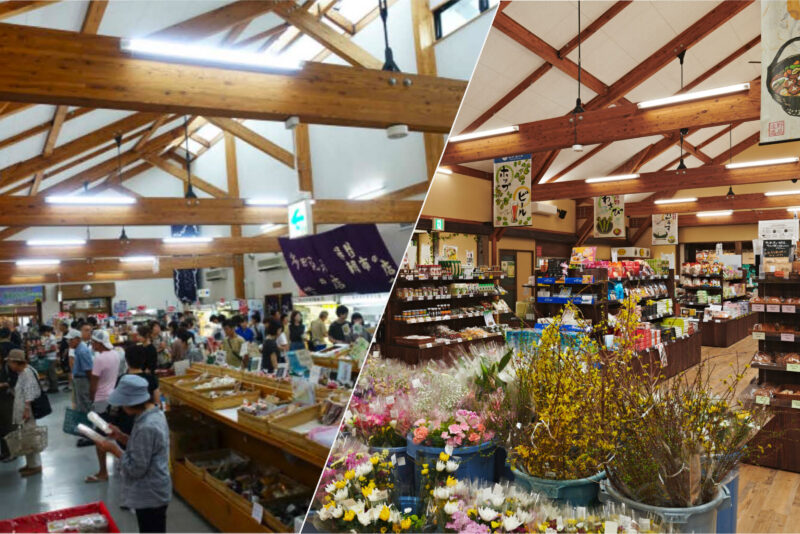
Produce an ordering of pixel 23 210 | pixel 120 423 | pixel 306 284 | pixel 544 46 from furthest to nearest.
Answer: pixel 306 284, pixel 23 210, pixel 544 46, pixel 120 423

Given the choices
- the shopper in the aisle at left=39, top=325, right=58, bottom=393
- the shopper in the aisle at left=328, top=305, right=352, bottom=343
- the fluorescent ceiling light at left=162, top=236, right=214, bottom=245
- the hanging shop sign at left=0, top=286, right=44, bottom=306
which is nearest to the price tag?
the shopper in the aisle at left=328, top=305, right=352, bottom=343

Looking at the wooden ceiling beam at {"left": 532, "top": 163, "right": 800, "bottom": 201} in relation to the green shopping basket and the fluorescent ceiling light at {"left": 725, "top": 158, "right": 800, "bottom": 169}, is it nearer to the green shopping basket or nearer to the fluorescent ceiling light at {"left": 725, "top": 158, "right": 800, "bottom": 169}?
the fluorescent ceiling light at {"left": 725, "top": 158, "right": 800, "bottom": 169}

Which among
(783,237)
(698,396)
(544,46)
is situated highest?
(544,46)

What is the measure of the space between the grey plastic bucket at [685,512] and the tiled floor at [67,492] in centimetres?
370

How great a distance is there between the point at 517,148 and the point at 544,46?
5.86ft

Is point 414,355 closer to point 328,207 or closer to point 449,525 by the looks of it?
point 328,207

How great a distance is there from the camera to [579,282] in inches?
277

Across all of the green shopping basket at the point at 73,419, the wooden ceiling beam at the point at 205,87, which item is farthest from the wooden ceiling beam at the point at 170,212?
the green shopping basket at the point at 73,419

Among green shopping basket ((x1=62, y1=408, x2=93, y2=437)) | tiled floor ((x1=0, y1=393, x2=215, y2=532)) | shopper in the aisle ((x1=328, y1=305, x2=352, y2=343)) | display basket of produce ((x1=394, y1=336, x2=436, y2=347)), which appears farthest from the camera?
shopper in the aisle ((x1=328, y1=305, x2=352, y2=343))

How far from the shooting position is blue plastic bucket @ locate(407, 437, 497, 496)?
193 centimetres

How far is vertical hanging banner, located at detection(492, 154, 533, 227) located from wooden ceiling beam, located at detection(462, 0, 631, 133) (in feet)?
3.44

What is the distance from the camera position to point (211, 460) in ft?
17.1

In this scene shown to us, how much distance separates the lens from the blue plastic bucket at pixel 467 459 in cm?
193

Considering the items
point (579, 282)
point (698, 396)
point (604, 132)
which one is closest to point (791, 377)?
point (579, 282)
